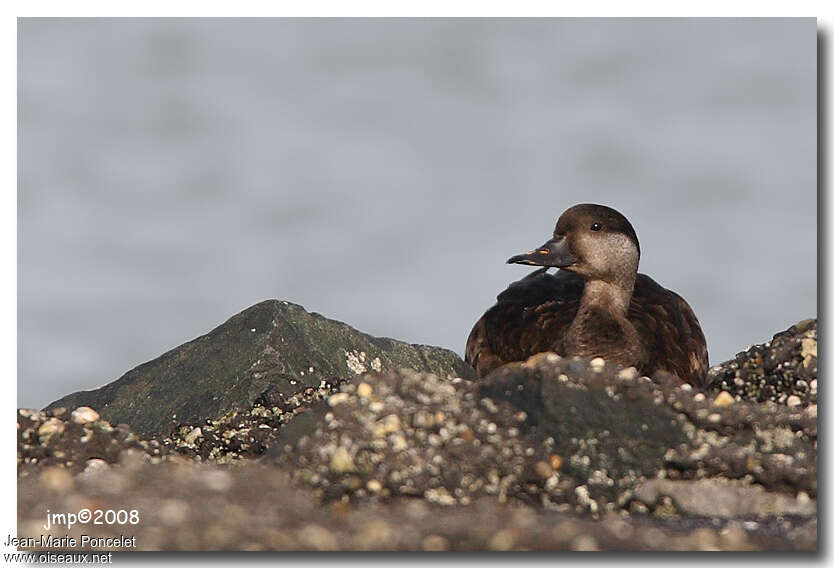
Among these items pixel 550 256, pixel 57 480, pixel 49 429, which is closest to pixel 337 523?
pixel 57 480

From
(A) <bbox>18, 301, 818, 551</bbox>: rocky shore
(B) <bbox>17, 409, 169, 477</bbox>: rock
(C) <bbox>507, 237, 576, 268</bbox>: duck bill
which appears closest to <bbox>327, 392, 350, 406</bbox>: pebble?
(A) <bbox>18, 301, 818, 551</bbox>: rocky shore

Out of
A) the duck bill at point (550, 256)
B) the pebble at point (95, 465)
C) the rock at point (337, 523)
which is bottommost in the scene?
the rock at point (337, 523)

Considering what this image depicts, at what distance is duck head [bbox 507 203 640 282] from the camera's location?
6.72m

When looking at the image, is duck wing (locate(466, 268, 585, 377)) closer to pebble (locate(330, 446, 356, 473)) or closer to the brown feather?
the brown feather

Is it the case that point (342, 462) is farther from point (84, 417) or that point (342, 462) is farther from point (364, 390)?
point (84, 417)

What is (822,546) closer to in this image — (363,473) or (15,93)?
(363,473)

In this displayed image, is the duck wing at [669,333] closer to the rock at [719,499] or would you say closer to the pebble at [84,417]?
the rock at [719,499]

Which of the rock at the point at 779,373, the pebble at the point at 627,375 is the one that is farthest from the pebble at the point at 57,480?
the rock at the point at 779,373

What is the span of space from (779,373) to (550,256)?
4.64 ft

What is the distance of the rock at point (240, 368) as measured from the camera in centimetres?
712

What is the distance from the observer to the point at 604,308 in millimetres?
6848

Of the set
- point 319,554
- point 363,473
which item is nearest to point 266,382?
point 363,473

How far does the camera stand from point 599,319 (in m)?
6.77

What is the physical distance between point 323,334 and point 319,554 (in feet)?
12.0
